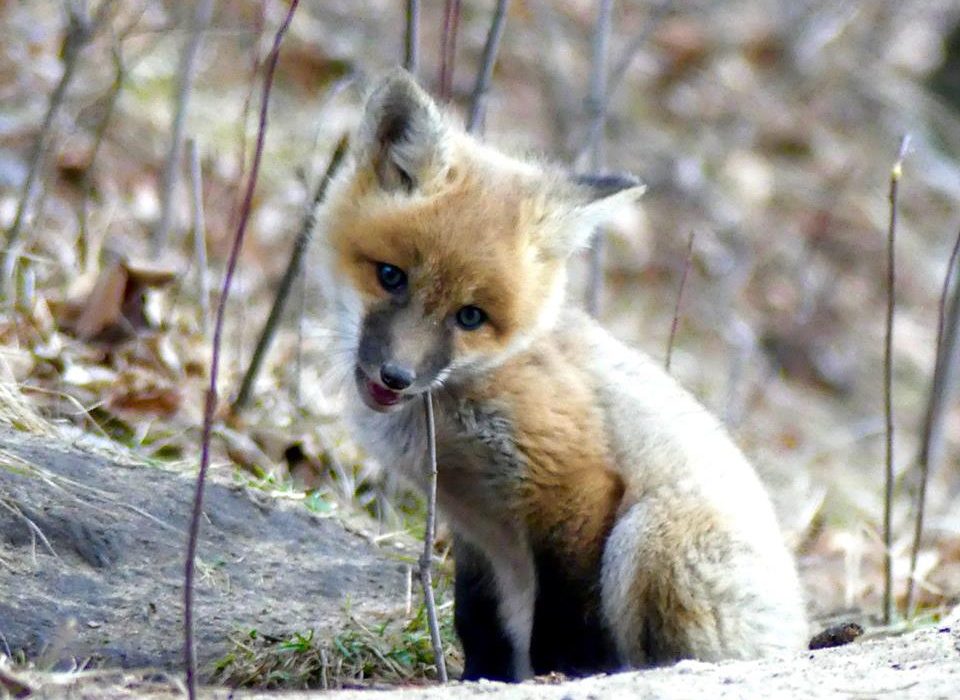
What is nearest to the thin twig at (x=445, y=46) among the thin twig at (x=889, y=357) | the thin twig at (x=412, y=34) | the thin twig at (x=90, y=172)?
the thin twig at (x=412, y=34)

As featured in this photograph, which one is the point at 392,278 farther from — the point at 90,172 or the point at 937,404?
the point at 937,404

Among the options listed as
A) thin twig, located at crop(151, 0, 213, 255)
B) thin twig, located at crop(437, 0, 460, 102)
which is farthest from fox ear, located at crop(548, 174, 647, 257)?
thin twig, located at crop(151, 0, 213, 255)

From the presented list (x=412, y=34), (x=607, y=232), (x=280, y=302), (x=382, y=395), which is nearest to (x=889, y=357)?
(x=382, y=395)

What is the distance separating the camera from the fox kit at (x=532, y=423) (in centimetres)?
439

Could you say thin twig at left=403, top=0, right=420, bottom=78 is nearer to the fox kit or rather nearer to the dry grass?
the fox kit

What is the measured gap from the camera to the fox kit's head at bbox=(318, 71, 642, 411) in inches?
170

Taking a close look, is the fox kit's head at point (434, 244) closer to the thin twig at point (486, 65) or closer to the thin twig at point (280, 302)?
the thin twig at point (280, 302)

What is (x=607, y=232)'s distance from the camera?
1216 centimetres

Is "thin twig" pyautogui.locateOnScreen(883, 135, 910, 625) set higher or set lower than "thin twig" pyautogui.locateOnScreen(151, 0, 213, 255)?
lower

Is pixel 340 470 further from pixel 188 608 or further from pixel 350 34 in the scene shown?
pixel 350 34

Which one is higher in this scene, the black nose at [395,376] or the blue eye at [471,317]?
the blue eye at [471,317]

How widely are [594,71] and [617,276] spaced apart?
15.4 feet

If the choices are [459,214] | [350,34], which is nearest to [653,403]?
[459,214]

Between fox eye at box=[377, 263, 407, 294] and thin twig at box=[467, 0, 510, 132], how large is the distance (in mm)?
1837
